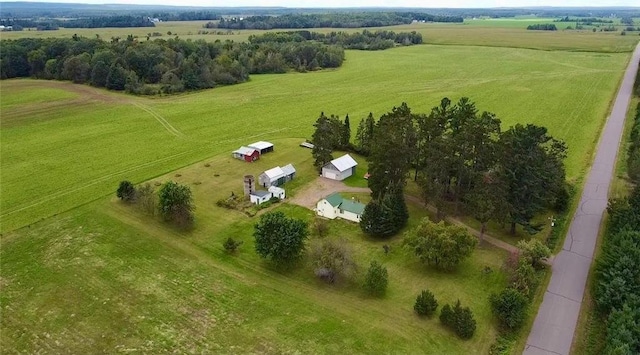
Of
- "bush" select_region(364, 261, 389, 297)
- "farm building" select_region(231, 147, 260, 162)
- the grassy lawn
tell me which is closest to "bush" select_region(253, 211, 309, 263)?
the grassy lawn

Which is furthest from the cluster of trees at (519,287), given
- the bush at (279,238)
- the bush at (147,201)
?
the bush at (147,201)

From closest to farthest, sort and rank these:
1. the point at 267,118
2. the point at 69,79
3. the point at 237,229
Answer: the point at 237,229
the point at 267,118
the point at 69,79

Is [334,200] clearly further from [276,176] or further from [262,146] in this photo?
[262,146]

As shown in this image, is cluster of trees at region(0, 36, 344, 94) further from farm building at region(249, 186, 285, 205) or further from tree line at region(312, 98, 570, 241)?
tree line at region(312, 98, 570, 241)

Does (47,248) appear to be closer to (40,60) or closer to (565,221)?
(565,221)

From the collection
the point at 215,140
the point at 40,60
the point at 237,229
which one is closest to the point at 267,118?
the point at 215,140
